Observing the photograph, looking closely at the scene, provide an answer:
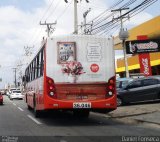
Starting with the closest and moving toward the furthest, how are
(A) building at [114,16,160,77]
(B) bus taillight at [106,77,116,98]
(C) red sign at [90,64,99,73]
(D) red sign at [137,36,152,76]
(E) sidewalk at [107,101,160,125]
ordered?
(B) bus taillight at [106,77,116,98] < (C) red sign at [90,64,99,73] < (E) sidewalk at [107,101,160,125] < (D) red sign at [137,36,152,76] < (A) building at [114,16,160,77]

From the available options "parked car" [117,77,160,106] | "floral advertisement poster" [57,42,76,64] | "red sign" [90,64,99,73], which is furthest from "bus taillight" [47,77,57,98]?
"parked car" [117,77,160,106]

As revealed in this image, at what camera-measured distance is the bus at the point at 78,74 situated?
53.6 ft

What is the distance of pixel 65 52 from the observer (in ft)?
54.9

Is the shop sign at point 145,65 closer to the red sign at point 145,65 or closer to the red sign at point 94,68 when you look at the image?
the red sign at point 145,65

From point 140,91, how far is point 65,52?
33.4 ft

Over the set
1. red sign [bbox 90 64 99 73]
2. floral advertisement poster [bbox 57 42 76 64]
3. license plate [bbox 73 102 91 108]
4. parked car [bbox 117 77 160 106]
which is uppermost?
floral advertisement poster [bbox 57 42 76 64]

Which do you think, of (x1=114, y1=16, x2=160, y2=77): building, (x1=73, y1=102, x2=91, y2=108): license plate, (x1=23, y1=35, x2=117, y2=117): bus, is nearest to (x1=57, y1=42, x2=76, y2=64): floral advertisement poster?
(x1=23, y1=35, x2=117, y2=117): bus

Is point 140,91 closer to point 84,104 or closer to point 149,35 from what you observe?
point 84,104

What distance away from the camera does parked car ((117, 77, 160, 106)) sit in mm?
25828

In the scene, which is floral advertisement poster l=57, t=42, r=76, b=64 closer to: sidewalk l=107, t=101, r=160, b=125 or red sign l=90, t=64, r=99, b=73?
red sign l=90, t=64, r=99, b=73

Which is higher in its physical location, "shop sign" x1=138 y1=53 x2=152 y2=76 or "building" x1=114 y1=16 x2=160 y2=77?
"building" x1=114 y1=16 x2=160 y2=77

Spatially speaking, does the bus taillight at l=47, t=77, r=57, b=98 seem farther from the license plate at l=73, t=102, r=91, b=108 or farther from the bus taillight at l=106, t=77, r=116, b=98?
the bus taillight at l=106, t=77, r=116, b=98

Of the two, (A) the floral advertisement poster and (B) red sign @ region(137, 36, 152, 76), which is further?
(B) red sign @ region(137, 36, 152, 76)

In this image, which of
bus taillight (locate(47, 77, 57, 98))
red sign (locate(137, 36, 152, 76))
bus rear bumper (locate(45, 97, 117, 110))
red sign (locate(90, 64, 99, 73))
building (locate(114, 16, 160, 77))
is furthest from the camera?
building (locate(114, 16, 160, 77))
